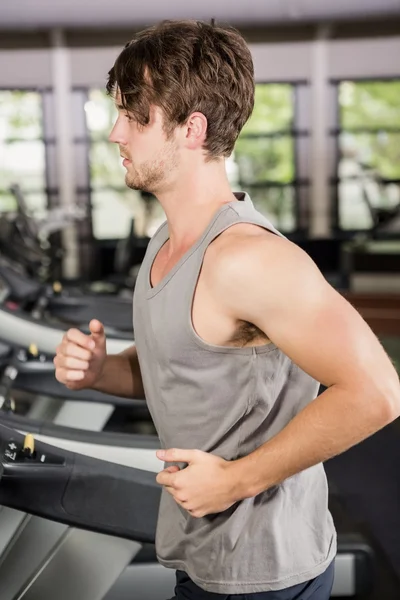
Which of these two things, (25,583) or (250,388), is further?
(25,583)

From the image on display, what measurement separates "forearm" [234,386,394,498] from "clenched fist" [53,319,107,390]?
→ 320mm

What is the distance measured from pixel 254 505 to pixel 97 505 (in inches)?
16.7

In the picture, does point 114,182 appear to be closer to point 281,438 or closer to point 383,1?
point 383,1

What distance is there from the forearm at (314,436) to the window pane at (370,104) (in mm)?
8897

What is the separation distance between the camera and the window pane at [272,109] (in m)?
9.54

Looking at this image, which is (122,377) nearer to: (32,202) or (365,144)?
(365,144)

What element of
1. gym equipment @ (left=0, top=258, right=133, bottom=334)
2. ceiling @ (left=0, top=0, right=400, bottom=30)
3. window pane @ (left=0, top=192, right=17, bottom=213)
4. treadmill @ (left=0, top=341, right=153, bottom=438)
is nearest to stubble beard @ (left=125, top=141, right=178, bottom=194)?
treadmill @ (left=0, top=341, right=153, bottom=438)

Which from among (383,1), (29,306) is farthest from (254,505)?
(383,1)

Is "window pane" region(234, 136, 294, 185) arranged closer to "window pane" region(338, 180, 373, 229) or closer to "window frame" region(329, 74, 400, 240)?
"window frame" region(329, 74, 400, 240)

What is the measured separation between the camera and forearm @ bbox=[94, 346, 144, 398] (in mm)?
1258

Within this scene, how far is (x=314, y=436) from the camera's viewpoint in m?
0.93

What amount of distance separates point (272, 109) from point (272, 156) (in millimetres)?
522

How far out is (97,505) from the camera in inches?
54.4

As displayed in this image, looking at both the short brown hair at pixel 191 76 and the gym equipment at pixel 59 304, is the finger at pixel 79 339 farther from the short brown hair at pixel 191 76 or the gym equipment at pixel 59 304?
the gym equipment at pixel 59 304
